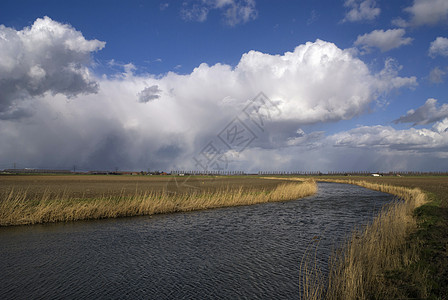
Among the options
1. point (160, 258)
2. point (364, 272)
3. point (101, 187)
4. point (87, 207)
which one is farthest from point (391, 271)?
point (101, 187)

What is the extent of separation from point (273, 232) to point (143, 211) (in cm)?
1219

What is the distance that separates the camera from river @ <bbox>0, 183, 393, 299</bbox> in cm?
970

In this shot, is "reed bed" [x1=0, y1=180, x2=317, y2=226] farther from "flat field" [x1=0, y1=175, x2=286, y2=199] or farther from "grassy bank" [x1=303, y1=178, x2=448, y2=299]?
"grassy bank" [x1=303, y1=178, x2=448, y2=299]

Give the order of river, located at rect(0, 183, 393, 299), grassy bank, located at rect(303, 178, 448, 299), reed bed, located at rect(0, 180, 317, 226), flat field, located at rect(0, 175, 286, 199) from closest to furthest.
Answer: grassy bank, located at rect(303, 178, 448, 299) → river, located at rect(0, 183, 393, 299) → reed bed, located at rect(0, 180, 317, 226) → flat field, located at rect(0, 175, 286, 199)

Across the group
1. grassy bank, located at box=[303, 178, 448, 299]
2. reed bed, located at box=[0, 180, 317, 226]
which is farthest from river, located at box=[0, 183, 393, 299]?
grassy bank, located at box=[303, 178, 448, 299]

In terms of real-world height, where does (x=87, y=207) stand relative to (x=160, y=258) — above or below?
above

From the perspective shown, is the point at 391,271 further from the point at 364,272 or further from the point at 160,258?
the point at 160,258

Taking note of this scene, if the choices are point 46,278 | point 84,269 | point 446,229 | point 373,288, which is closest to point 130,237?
point 84,269

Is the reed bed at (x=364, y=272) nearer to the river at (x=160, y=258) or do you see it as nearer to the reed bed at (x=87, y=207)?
the river at (x=160, y=258)

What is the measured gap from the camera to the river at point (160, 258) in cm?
970

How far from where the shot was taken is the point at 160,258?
13195 mm

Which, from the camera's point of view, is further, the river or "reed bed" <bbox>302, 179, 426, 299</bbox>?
the river

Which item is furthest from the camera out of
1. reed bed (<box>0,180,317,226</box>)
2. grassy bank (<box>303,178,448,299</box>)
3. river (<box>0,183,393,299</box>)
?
reed bed (<box>0,180,317,226</box>)

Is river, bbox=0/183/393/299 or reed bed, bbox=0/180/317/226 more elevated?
reed bed, bbox=0/180/317/226
